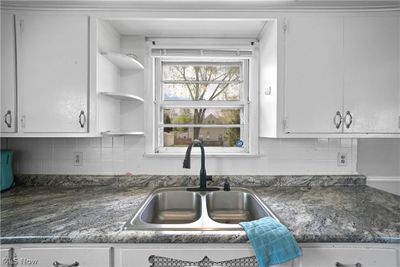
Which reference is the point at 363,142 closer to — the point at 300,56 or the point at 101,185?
the point at 300,56

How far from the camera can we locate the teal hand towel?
35.0 inches

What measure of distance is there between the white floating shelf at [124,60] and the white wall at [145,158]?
0.57 m

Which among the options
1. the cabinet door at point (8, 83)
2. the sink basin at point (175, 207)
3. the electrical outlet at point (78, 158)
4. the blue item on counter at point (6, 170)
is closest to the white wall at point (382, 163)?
the sink basin at point (175, 207)

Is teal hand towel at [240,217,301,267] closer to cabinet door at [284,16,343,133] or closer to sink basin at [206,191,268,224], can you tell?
sink basin at [206,191,268,224]

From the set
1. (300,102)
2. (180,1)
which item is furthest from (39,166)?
(300,102)

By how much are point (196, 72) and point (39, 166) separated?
150 centimetres

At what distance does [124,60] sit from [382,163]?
2228 mm

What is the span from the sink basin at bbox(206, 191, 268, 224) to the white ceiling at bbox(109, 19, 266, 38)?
1.25 m

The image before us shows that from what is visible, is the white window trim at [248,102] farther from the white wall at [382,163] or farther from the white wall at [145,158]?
the white wall at [382,163]

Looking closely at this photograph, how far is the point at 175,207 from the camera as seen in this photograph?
1.58 metres

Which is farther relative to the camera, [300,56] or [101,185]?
[101,185]

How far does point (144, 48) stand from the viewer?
1.77 metres

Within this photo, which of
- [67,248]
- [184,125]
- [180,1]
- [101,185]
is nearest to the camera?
[67,248]

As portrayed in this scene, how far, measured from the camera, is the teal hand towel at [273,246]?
89 cm
